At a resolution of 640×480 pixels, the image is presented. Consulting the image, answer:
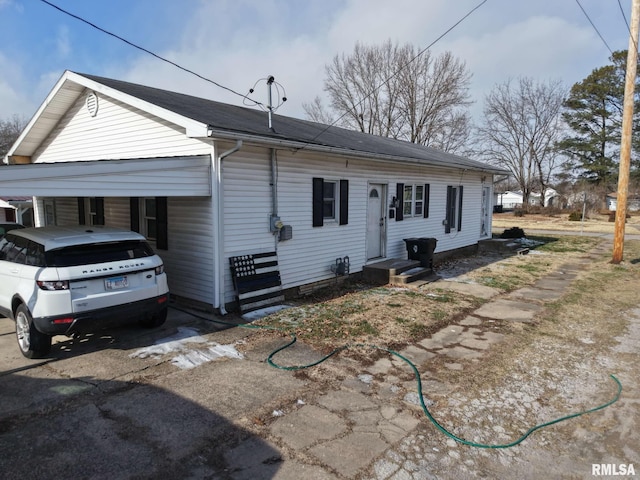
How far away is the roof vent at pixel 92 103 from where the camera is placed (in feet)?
28.9

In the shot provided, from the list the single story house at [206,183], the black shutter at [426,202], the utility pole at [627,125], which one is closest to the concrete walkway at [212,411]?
the single story house at [206,183]

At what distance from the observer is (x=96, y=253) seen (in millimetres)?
5047

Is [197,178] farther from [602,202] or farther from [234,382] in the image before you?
[602,202]

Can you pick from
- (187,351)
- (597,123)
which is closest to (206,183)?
(187,351)

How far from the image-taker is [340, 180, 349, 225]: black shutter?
30.8 ft

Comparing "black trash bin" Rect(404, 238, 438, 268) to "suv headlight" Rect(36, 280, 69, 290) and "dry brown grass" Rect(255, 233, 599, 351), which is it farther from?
"suv headlight" Rect(36, 280, 69, 290)

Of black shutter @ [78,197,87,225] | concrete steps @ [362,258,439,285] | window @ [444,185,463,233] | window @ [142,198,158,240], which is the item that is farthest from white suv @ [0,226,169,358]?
window @ [444,185,463,233]

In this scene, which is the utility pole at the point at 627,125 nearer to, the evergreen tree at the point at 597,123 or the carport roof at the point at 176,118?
the carport roof at the point at 176,118

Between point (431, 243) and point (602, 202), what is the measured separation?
43.6 meters

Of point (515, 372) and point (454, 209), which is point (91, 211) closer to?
point (515, 372)

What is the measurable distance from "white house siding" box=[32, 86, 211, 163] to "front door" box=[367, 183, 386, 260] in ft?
16.1

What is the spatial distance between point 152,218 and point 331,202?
3.79m

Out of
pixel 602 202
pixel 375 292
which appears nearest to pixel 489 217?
pixel 375 292

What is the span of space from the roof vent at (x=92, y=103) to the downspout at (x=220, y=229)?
4.03m
